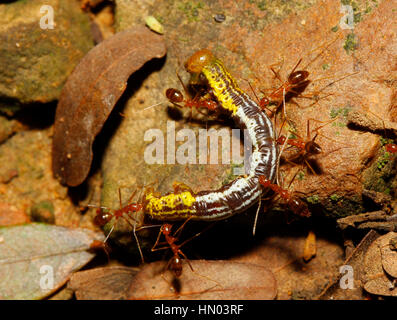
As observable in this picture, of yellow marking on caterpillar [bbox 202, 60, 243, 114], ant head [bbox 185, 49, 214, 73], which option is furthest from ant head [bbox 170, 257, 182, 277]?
ant head [bbox 185, 49, 214, 73]

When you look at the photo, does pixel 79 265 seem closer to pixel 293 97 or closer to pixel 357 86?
pixel 293 97

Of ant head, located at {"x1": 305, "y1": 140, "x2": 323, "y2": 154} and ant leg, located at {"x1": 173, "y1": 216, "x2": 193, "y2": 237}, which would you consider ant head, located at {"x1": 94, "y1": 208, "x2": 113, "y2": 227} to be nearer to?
ant leg, located at {"x1": 173, "y1": 216, "x2": 193, "y2": 237}

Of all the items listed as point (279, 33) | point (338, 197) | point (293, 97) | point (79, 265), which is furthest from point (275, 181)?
point (79, 265)

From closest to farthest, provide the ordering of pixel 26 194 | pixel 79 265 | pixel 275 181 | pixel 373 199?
pixel 373 199, pixel 275 181, pixel 79 265, pixel 26 194

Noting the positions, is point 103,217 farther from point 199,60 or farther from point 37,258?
point 199,60

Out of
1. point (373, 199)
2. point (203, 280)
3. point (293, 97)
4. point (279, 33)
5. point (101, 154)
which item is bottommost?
point (203, 280)
